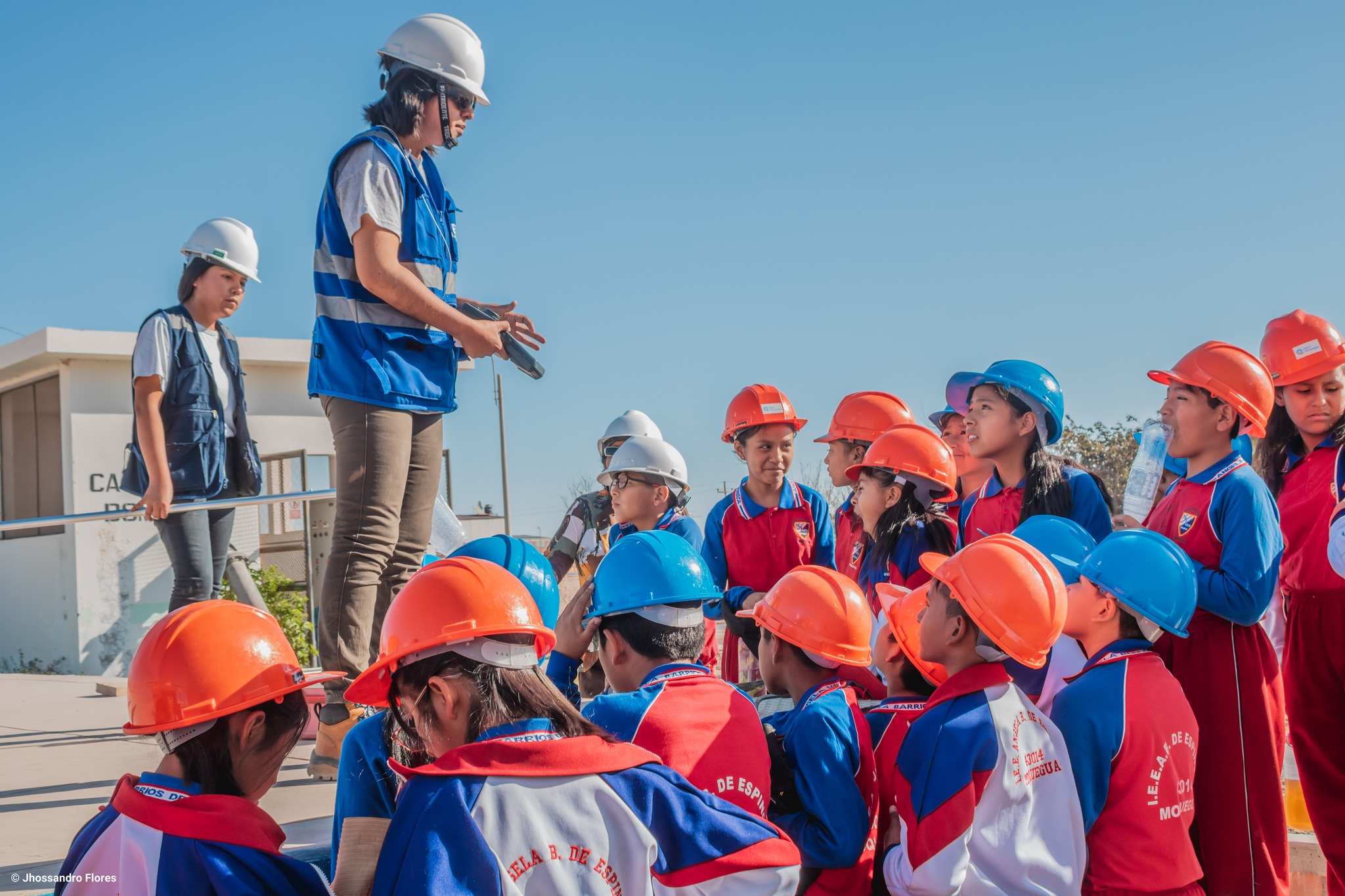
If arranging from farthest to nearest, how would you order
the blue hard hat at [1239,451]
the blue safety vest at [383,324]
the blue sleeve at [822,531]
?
the blue hard hat at [1239,451]
the blue sleeve at [822,531]
the blue safety vest at [383,324]

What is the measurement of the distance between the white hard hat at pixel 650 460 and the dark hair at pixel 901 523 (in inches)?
50.4

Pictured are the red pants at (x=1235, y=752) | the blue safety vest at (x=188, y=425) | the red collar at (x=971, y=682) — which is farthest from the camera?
the blue safety vest at (x=188, y=425)

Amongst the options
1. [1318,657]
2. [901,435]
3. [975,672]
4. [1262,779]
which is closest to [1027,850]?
A: [975,672]

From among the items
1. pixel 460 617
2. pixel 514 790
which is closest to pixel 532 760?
pixel 514 790

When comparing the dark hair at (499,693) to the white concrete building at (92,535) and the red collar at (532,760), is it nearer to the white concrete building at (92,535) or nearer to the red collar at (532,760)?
the red collar at (532,760)

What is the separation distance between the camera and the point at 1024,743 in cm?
280

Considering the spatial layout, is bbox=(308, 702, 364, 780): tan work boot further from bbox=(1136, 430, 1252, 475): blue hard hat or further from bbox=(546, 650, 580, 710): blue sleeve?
bbox=(1136, 430, 1252, 475): blue hard hat

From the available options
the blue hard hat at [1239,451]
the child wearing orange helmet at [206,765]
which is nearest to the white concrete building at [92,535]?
the blue hard hat at [1239,451]

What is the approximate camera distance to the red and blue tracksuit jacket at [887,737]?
3.13 m

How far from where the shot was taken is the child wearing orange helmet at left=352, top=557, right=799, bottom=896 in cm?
178

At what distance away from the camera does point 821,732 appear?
9.49 ft

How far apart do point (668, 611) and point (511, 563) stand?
55 centimetres

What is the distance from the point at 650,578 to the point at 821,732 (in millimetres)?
647

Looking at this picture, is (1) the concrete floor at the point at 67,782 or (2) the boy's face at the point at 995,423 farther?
(2) the boy's face at the point at 995,423
